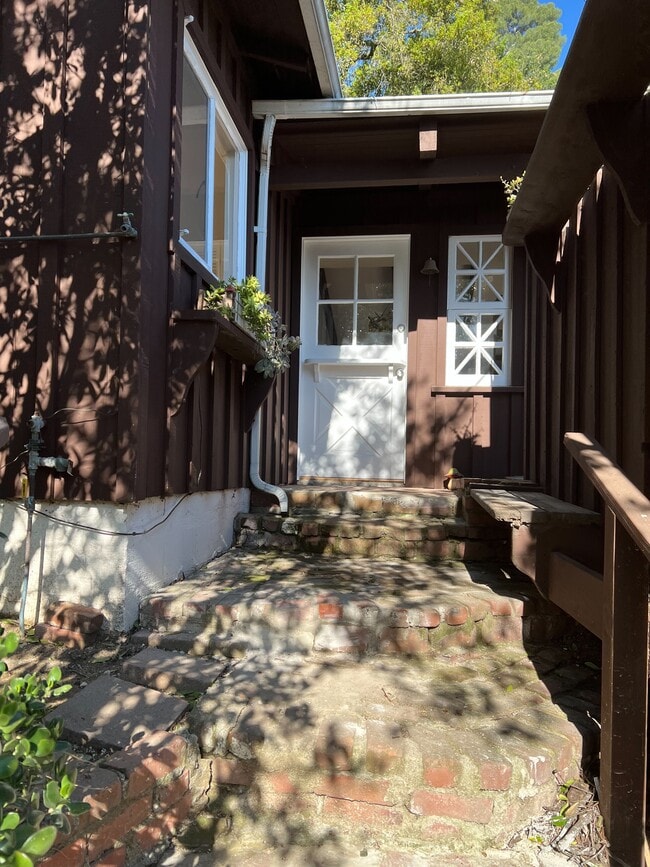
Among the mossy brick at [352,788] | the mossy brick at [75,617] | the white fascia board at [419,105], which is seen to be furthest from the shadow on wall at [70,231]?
the white fascia board at [419,105]

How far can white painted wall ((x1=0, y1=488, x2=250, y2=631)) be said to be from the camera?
2.82 m

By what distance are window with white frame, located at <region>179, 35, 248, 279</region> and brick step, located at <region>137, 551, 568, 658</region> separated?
79.5 inches

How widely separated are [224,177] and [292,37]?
104cm

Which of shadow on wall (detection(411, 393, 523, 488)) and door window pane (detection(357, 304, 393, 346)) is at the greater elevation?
door window pane (detection(357, 304, 393, 346))

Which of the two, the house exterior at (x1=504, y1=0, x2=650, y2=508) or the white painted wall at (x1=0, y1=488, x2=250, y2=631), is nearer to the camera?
the house exterior at (x1=504, y1=0, x2=650, y2=508)

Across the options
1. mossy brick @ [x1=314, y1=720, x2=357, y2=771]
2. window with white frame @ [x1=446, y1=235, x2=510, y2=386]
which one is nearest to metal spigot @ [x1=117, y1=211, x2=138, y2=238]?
mossy brick @ [x1=314, y1=720, x2=357, y2=771]

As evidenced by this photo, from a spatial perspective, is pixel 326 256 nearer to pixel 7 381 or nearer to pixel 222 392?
pixel 222 392

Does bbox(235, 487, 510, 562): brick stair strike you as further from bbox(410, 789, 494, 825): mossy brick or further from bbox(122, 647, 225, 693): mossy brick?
bbox(410, 789, 494, 825): mossy brick

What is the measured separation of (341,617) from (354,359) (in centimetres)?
329

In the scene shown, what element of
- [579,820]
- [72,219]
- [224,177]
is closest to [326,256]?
[224,177]

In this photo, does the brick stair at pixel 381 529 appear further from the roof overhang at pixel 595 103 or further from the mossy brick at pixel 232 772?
the roof overhang at pixel 595 103

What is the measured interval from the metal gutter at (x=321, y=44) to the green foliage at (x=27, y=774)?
4087mm

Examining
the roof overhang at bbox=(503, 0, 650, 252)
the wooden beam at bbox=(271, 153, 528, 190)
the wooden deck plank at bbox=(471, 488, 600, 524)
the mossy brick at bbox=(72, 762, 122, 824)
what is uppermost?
the wooden beam at bbox=(271, 153, 528, 190)

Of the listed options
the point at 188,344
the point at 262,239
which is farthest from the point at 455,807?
the point at 262,239
